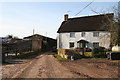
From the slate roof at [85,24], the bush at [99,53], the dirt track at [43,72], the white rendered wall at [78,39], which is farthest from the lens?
the slate roof at [85,24]

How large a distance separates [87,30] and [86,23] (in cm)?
295

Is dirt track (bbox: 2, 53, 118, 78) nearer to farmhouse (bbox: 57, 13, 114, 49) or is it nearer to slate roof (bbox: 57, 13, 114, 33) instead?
farmhouse (bbox: 57, 13, 114, 49)

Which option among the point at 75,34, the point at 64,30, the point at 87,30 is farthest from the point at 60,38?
the point at 87,30

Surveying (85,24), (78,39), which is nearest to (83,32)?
(78,39)

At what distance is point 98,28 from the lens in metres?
27.2

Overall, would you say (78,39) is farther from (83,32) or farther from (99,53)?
(99,53)

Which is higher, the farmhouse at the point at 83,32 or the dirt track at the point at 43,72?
the farmhouse at the point at 83,32

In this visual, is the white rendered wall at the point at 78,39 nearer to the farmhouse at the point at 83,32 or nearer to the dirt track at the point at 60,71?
the farmhouse at the point at 83,32

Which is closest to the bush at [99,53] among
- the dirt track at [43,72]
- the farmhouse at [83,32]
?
the dirt track at [43,72]

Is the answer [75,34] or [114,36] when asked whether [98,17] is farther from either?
[114,36]

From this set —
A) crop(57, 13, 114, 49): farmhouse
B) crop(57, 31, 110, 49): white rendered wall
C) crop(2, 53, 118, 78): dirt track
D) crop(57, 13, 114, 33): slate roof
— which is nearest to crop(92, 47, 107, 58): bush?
crop(2, 53, 118, 78): dirt track

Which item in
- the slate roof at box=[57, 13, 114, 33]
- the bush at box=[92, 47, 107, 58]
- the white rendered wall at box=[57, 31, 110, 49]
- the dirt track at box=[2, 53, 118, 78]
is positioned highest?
the slate roof at box=[57, 13, 114, 33]

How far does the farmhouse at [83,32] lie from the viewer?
89.6 ft

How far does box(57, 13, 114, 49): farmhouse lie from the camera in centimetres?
2730
